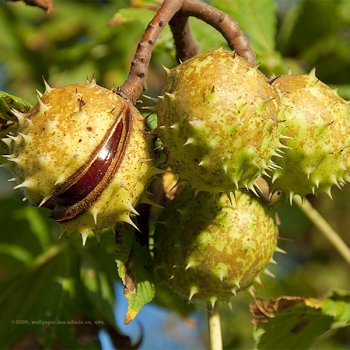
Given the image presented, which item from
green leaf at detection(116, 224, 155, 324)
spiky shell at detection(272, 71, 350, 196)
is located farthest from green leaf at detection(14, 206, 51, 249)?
spiky shell at detection(272, 71, 350, 196)

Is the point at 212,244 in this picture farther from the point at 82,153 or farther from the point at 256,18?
the point at 256,18

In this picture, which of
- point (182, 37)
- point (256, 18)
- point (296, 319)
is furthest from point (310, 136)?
point (256, 18)

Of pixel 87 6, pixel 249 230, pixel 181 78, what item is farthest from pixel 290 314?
pixel 87 6

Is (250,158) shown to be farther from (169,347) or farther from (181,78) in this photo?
(169,347)

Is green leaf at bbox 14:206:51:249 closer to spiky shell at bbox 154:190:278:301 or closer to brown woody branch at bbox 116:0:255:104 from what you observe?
spiky shell at bbox 154:190:278:301

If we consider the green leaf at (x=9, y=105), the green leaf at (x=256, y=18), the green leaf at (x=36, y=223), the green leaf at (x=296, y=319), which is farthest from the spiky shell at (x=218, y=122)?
the green leaf at (x=36, y=223)

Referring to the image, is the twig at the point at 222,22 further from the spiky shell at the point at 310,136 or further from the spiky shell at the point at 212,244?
the spiky shell at the point at 212,244
